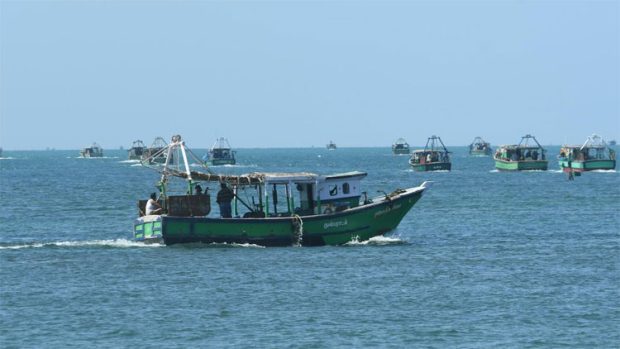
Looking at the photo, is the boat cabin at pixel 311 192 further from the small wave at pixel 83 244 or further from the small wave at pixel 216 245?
the small wave at pixel 83 244

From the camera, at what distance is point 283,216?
161 feet

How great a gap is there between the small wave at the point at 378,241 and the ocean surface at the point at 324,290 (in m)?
0.11

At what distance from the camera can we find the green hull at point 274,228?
1884 inches

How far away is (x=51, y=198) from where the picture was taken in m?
93.9

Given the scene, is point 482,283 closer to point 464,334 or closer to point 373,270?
point 373,270

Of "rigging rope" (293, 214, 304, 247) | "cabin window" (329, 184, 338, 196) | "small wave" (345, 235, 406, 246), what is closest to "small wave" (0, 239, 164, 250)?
"rigging rope" (293, 214, 304, 247)

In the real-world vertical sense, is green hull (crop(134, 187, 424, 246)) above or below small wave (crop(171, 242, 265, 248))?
above

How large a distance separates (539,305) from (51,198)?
63.6 meters

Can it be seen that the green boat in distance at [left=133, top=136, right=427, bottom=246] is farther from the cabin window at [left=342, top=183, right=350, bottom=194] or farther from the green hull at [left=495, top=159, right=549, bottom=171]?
the green hull at [left=495, top=159, right=549, bottom=171]

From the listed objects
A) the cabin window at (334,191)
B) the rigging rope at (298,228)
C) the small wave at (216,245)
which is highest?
the cabin window at (334,191)

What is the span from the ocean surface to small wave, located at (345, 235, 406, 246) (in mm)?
107

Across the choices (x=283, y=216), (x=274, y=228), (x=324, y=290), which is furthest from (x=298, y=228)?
(x=324, y=290)

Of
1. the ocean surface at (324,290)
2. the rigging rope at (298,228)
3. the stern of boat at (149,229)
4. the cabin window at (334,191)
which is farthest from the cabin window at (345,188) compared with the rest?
the stern of boat at (149,229)

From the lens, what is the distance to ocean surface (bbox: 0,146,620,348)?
31.8 metres
